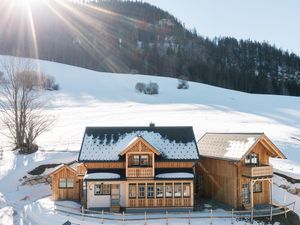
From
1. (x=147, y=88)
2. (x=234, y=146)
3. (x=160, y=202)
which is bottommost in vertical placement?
(x=160, y=202)

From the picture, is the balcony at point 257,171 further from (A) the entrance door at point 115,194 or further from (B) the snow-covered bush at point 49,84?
(B) the snow-covered bush at point 49,84

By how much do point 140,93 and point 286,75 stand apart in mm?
89719

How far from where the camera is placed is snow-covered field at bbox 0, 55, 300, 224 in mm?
38447

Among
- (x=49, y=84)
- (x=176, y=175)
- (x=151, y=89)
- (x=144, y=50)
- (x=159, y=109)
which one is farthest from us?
(x=144, y=50)

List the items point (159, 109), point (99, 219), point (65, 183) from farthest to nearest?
point (159, 109)
point (65, 183)
point (99, 219)

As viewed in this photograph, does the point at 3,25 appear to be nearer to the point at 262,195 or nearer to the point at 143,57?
the point at 143,57

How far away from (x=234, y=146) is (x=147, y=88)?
6210cm

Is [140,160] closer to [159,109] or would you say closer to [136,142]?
[136,142]

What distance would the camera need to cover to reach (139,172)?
99.8ft

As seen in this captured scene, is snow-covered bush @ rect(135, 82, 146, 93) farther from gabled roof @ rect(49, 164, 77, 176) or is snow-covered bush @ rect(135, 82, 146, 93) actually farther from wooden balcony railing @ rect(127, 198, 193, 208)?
wooden balcony railing @ rect(127, 198, 193, 208)

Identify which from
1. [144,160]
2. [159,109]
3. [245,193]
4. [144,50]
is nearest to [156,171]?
[144,160]

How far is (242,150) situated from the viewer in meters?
30.6

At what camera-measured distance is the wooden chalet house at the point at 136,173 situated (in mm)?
30422

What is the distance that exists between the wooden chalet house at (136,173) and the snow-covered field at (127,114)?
6.12 metres
